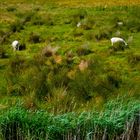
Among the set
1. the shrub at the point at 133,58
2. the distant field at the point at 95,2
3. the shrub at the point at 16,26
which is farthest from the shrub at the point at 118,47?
the distant field at the point at 95,2

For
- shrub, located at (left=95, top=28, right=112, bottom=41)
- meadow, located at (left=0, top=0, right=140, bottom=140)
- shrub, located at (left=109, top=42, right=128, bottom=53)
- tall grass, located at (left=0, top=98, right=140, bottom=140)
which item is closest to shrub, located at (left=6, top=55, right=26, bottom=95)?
meadow, located at (left=0, top=0, right=140, bottom=140)

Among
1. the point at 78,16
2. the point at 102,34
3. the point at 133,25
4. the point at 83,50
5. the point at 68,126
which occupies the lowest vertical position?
the point at 68,126

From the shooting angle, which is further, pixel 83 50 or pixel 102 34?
pixel 102 34

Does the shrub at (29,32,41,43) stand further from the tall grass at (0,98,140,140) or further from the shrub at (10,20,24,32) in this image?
the tall grass at (0,98,140,140)

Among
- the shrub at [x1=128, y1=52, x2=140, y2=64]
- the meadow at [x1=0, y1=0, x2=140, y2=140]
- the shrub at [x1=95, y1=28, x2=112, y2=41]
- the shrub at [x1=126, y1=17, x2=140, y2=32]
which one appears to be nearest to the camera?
the meadow at [x1=0, y1=0, x2=140, y2=140]

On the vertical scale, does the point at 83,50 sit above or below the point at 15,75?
above

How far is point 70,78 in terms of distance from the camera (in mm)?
14164

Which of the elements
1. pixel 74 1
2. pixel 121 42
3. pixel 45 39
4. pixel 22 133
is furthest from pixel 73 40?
pixel 74 1

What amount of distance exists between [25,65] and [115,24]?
931 centimetres

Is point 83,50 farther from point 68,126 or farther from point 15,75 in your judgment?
point 68,126

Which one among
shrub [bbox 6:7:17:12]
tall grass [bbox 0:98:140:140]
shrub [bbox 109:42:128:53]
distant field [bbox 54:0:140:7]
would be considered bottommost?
tall grass [bbox 0:98:140:140]

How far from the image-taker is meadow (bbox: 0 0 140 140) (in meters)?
10.1

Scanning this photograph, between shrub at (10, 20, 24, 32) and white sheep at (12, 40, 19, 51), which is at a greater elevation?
shrub at (10, 20, 24, 32)

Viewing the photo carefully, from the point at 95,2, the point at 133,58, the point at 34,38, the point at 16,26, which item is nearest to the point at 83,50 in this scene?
the point at 133,58
